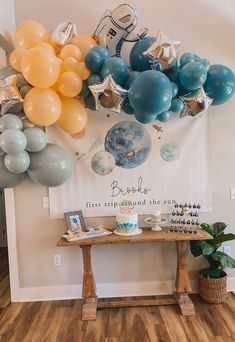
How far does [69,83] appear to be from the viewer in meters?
2.22

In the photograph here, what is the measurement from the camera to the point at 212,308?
2705 mm

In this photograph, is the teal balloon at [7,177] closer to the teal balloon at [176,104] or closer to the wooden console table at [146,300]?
the wooden console table at [146,300]

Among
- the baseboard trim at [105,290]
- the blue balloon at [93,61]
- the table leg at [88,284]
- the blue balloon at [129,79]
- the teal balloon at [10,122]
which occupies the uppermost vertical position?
the blue balloon at [93,61]

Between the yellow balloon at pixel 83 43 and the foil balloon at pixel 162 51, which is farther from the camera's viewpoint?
the yellow balloon at pixel 83 43

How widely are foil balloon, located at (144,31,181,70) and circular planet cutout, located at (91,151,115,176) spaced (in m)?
1.03

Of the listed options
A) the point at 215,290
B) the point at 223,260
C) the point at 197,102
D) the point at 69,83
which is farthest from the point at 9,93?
the point at 215,290

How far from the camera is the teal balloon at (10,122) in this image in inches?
86.1

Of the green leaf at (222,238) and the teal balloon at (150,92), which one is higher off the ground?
the teal balloon at (150,92)

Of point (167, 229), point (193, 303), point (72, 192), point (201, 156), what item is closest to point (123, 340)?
point (193, 303)

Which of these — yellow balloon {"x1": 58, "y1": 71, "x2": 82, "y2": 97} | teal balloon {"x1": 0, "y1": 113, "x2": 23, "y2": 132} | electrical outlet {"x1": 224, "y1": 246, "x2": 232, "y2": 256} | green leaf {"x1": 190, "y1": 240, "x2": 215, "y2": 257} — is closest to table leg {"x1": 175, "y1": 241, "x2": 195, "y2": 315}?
green leaf {"x1": 190, "y1": 240, "x2": 215, "y2": 257}

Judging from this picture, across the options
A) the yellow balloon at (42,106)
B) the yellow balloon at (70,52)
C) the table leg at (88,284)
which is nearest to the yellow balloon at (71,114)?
the yellow balloon at (42,106)

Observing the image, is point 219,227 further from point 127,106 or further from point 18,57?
point 18,57

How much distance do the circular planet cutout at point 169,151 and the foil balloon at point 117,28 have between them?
100 centimetres

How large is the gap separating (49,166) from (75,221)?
2.44 ft
